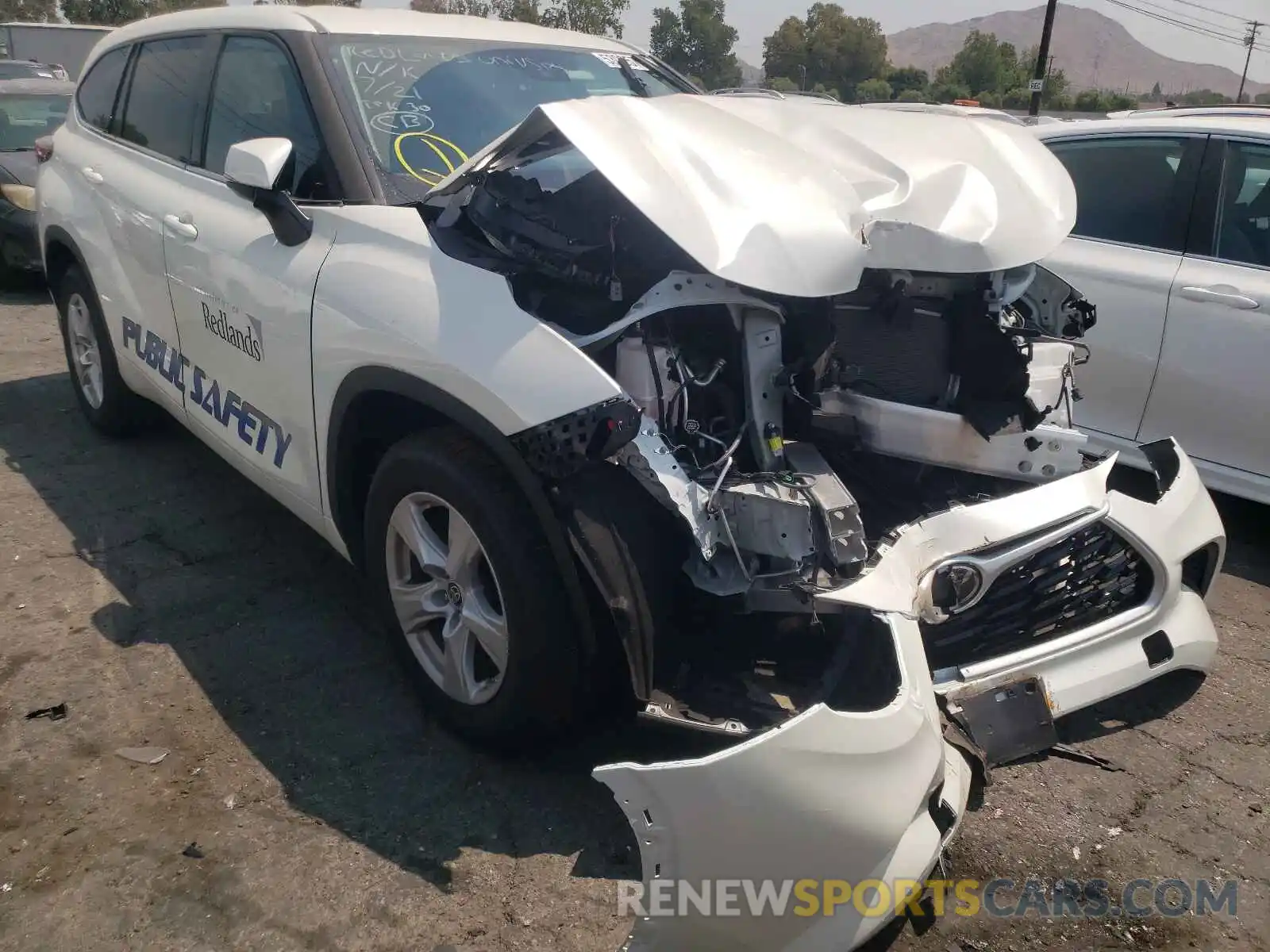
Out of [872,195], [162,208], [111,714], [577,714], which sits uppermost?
[872,195]

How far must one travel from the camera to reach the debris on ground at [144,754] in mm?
2826

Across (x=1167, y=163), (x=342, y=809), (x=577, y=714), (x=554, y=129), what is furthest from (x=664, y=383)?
(x=1167, y=163)

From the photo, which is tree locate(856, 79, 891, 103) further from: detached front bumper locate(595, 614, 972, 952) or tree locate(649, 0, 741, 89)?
detached front bumper locate(595, 614, 972, 952)

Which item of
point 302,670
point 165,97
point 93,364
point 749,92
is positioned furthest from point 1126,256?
point 93,364

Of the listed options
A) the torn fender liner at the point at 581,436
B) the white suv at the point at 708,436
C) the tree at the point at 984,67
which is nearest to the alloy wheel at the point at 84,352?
the white suv at the point at 708,436

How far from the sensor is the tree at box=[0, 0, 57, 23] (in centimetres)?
6556

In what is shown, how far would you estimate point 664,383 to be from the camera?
247 cm

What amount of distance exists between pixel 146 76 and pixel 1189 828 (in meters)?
4.73

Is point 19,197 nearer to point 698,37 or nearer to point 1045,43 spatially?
point 1045,43

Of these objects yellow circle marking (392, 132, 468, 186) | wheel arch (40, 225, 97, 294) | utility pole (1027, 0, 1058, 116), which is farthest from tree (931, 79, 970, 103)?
yellow circle marking (392, 132, 468, 186)

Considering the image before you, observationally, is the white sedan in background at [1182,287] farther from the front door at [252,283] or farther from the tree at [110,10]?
the tree at [110,10]

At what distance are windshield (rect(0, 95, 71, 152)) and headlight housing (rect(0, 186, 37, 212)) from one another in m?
0.75

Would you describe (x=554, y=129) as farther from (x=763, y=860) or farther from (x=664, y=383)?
(x=763, y=860)

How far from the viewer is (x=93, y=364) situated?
501 cm
